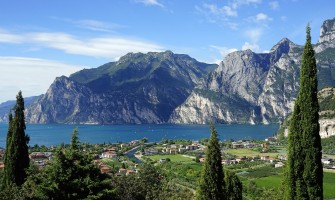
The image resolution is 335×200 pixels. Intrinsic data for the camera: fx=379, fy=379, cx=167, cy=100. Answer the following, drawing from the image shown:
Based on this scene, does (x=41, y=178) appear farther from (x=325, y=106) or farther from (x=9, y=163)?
(x=325, y=106)

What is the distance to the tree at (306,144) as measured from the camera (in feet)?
46.2

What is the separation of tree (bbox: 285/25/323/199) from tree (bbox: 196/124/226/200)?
→ 280 centimetres

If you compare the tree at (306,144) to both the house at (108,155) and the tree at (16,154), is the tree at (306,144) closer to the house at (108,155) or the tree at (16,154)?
the tree at (16,154)

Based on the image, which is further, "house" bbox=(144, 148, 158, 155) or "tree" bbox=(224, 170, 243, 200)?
"house" bbox=(144, 148, 158, 155)

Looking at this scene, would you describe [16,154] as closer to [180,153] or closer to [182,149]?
[180,153]

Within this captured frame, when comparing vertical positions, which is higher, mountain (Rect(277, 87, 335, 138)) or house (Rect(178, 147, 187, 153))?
mountain (Rect(277, 87, 335, 138))

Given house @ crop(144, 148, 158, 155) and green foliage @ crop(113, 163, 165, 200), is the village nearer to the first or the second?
house @ crop(144, 148, 158, 155)

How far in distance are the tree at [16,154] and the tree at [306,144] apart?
15.8 m

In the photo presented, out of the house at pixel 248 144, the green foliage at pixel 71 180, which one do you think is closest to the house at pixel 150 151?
the house at pixel 248 144

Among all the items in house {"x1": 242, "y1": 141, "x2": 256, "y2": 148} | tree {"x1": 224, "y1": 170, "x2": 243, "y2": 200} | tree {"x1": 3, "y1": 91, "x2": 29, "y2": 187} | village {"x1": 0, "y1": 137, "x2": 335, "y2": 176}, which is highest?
tree {"x1": 3, "y1": 91, "x2": 29, "y2": 187}

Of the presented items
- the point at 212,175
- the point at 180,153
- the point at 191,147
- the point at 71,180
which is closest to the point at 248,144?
the point at 191,147

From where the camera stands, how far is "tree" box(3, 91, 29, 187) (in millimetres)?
22562

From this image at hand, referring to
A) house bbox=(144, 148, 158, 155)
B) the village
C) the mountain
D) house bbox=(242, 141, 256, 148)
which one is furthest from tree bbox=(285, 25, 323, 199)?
the mountain

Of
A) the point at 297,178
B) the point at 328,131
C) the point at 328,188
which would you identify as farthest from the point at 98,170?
the point at 328,131
